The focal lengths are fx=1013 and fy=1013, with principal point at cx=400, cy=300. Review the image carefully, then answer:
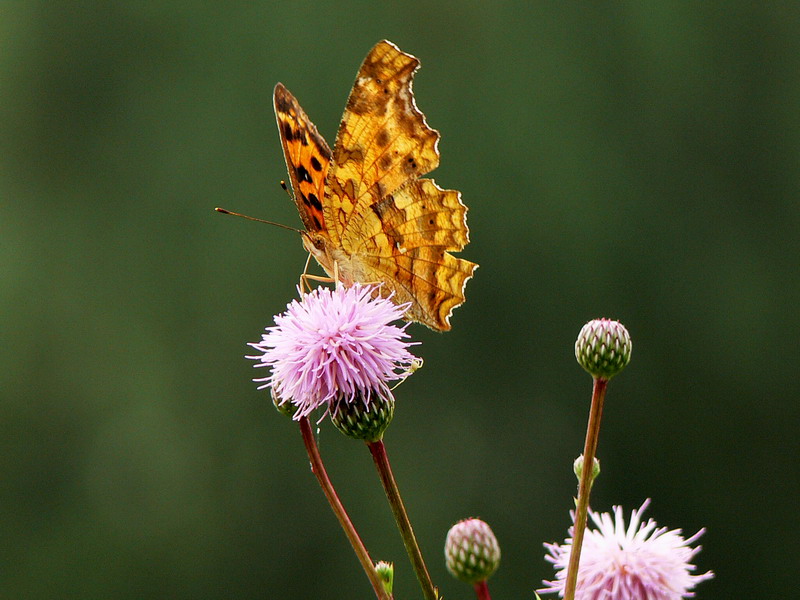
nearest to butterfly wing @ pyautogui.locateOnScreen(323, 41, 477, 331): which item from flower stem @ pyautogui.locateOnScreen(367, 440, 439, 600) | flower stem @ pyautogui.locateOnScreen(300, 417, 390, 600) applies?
flower stem @ pyautogui.locateOnScreen(367, 440, 439, 600)

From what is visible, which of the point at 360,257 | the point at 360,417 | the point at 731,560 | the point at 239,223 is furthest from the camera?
the point at 731,560

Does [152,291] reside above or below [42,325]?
above

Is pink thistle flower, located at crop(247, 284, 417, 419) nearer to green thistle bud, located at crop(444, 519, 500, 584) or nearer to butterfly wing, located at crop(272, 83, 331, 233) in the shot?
green thistle bud, located at crop(444, 519, 500, 584)

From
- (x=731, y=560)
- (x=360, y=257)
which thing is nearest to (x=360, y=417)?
(x=360, y=257)

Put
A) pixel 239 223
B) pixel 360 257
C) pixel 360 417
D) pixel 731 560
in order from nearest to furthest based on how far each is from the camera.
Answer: pixel 360 417, pixel 360 257, pixel 239 223, pixel 731 560

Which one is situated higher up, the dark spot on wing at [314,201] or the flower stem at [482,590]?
the dark spot on wing at [314,201]

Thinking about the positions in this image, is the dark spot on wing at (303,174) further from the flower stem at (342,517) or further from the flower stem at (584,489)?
the flower stem at (584,489)

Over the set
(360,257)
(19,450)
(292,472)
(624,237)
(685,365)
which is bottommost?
(360,257)

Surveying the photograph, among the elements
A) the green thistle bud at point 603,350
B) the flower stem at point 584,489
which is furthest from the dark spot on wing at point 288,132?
the flower stem at point 584,489

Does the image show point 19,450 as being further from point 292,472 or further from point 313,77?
point 313,77
